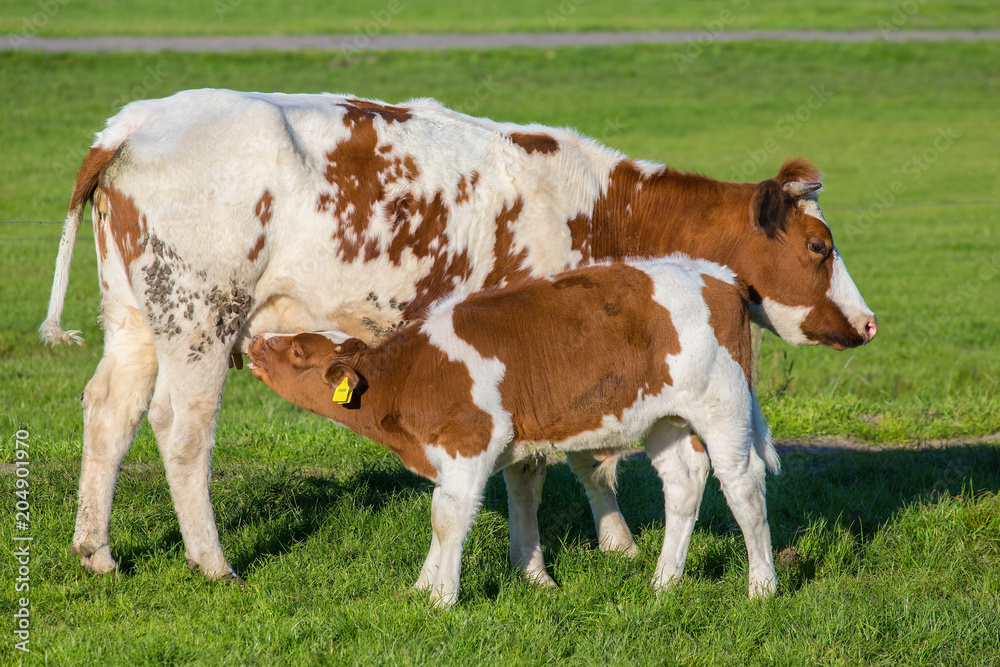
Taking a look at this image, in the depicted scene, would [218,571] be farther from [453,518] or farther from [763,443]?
[763,443]

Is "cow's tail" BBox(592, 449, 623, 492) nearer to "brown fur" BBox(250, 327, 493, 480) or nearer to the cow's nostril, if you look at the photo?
"brown fur" BBox(250, 327, 493, 480)

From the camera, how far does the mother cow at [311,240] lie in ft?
16.7

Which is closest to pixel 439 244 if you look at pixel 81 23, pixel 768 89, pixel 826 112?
pixel 826 112

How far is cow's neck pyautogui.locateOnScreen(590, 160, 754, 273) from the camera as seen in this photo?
5.90 m

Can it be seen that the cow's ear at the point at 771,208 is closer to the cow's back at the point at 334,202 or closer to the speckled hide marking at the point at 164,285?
the cow's back at the point at 334,202

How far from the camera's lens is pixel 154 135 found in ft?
17.0

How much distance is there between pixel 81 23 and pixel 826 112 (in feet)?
88.1
